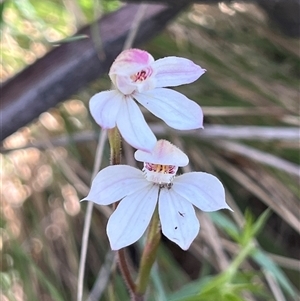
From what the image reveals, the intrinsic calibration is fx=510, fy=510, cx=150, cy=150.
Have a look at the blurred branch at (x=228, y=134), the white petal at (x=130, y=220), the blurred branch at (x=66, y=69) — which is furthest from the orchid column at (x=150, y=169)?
the blurred branch at (x=228, y=134)

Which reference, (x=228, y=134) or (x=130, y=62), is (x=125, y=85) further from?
(x=228, y=134)

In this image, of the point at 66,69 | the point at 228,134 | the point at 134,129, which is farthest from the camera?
the point at 228,134

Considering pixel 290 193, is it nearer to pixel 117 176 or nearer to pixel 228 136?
pixel 228 136

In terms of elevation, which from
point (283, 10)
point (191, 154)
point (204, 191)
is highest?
point (204, 191)

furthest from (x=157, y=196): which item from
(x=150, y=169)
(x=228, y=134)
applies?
(x=228, y=134)

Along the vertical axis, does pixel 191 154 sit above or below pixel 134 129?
below

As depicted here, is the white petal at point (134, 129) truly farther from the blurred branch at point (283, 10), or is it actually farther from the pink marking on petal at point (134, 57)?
the blurred branch at point (283, 10)

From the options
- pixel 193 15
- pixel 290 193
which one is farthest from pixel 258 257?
pixel 193 15
